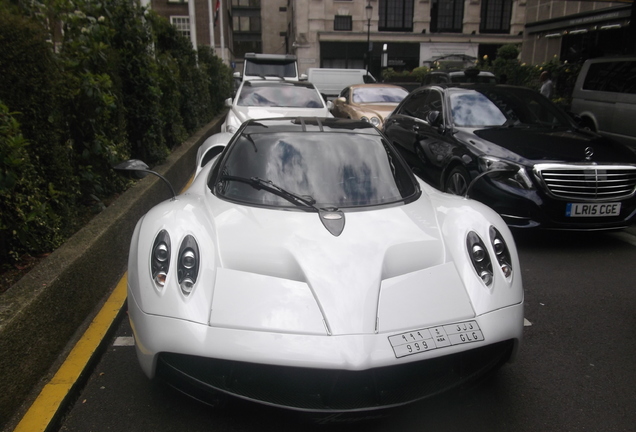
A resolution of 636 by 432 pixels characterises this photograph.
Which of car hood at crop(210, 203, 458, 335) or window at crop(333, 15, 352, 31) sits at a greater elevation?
window at crop(333, 15, 352, 31)

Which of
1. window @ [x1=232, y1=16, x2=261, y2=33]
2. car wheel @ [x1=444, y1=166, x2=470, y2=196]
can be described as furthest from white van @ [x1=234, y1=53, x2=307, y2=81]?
window @ [x1=232, y1=16, x2=261, y2=33]

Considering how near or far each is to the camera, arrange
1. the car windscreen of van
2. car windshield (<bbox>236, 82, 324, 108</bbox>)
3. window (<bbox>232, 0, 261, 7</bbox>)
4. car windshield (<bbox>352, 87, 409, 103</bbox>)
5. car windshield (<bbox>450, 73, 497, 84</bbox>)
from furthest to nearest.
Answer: window (<bbox>232, 0, 261, 7</bbox>)
the car windscreen of van
car windshield (<bbox>450, 73, 497, 84</bbox>)
car windshield (<bbox>352, 87, 409, 103</bbox>)
car windshield (<bbox>236, 82, 324, 108</bbox>)

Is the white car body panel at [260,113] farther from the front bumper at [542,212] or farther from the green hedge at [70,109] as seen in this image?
the front bumper at [542,212]

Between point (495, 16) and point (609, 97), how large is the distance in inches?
1540

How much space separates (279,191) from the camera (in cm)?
312

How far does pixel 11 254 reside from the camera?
3322 mm

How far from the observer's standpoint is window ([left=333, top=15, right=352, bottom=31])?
4197cm

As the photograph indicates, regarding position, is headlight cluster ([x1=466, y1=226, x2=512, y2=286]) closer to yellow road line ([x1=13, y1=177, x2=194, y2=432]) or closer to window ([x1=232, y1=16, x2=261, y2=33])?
yellow road line ([x1=13, y1=177, x2=194, y2=432])

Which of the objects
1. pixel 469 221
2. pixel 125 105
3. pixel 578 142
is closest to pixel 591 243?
pixel 578 142

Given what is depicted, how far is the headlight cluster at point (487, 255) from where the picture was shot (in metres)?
2.67

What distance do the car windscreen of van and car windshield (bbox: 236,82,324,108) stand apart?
293 inches

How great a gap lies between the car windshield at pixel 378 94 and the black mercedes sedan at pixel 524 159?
5.33 m

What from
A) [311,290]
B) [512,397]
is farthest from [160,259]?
[512,397]

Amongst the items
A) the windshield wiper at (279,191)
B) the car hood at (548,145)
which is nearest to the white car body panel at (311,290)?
the windshield wiper at (279,191)
